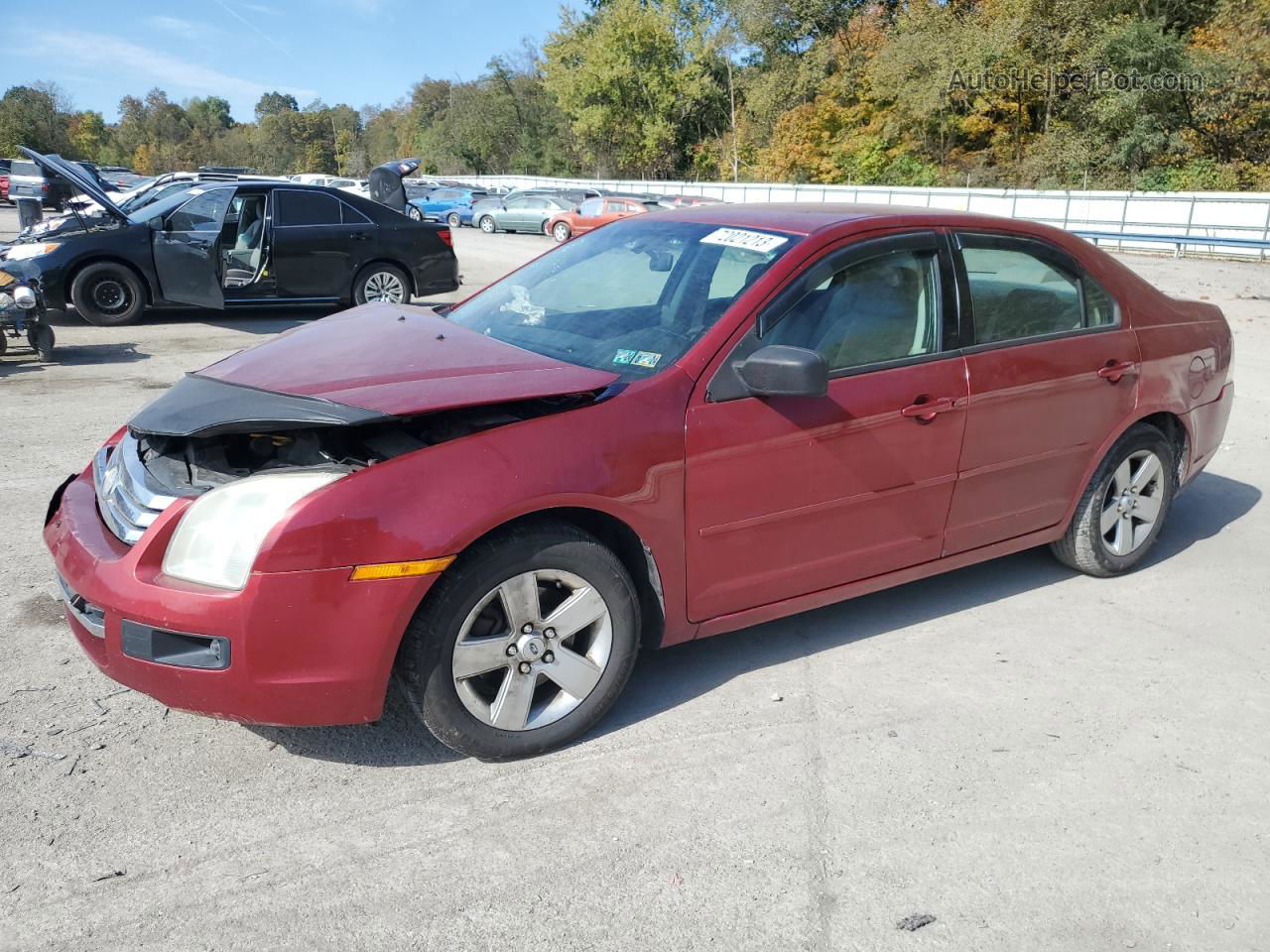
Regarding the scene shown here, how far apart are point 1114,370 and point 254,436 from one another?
3438 millimetres

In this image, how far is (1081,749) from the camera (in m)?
3.29

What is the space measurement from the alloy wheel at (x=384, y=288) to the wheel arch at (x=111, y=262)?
229 cm

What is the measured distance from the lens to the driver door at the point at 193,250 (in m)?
10.6

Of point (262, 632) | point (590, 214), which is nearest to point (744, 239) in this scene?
point (262, 632)

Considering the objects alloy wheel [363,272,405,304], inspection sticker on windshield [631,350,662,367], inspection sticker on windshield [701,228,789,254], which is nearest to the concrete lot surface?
inspection sticker on windshield [631,350,662,367]

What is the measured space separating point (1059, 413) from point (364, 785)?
3.01 metres

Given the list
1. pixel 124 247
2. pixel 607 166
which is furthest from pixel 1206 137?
pixel 607 166

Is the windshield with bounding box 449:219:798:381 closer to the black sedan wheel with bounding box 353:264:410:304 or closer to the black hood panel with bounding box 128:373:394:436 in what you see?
the black hood panel with bounding box 128:373:394:436

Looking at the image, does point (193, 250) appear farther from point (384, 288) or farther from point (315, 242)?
point (384, 288)

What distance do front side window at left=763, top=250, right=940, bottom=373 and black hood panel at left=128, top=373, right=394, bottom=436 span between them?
143 cm

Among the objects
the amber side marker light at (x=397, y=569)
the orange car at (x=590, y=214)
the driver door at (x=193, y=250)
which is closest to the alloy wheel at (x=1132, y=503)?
the amber side marker light at (x=397, y=569)

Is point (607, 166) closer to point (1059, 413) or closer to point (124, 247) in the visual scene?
point (124, 247)

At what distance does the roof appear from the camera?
3787 millimetres

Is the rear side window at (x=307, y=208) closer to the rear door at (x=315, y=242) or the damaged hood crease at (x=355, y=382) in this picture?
the rear door at (x=315, y=242)
